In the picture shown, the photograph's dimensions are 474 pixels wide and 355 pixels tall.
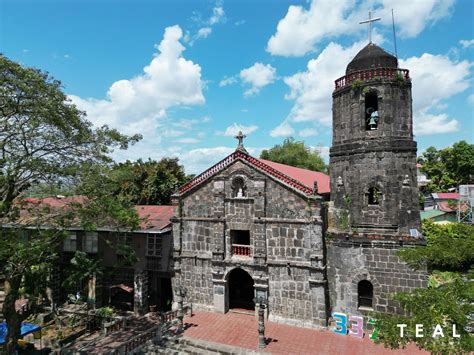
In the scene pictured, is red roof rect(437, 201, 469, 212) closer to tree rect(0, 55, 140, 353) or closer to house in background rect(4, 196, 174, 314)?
house in background rect(4, 196, 174, 314)

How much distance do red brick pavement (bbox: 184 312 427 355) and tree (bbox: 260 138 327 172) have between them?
2790 centimetres

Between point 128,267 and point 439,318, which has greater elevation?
point 439,318

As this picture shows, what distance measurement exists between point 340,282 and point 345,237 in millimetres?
2479

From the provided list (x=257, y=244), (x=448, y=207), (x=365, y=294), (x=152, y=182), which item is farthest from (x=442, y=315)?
(x=448, y=207)

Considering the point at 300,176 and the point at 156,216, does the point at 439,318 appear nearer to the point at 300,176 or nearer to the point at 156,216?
the point at 300,176

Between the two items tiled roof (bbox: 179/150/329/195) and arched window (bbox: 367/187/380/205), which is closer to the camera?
arched window (bbox: 367/187/380/205)

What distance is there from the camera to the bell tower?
16203 millimetres

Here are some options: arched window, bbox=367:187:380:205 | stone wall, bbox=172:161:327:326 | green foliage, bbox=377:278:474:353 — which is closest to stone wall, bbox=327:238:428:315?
stone wall, bbox=172:161:327:326

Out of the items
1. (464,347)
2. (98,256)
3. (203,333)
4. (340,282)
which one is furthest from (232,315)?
(464,347)

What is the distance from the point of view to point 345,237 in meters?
17.0

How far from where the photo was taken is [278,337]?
16359 mm

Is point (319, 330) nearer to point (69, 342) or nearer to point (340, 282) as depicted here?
point (340, 282)

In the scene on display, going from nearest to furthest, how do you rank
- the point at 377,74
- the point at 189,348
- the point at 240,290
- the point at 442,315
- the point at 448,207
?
the point at 442,315, the point at 189,348, the point at 377,74, the point at 240,290, the point at 448,207

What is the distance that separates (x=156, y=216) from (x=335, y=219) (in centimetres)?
1220
